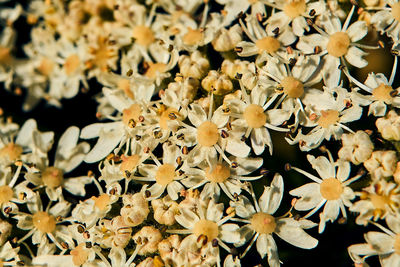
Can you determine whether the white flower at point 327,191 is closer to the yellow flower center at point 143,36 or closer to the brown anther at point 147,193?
the brown anther at point 147,193

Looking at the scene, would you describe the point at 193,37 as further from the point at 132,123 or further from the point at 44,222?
the point at 44,222

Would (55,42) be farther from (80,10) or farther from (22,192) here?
(22,192)

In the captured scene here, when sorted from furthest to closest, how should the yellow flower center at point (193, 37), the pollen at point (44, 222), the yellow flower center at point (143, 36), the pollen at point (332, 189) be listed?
the yellow flower center at point (143, 36) < the yellow flower center at point (193, 37) < the pollen at point (44, 222) < the pollen at point (332, 189)

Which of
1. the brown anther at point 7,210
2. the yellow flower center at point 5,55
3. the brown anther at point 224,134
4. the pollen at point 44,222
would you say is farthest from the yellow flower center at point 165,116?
the yellow flower center at point 5,55

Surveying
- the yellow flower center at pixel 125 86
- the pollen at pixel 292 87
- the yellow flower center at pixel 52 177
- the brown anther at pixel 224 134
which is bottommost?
the yellow flower center at pixel 52 177

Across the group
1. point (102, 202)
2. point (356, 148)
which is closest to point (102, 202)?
point (102, 202)

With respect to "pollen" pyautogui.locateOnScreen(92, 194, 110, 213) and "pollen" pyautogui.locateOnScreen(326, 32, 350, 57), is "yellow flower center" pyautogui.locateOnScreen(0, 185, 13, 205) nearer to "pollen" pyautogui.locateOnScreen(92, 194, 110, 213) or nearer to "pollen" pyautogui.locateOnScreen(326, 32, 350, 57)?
"pollen" pyautogui.locateOnScreen(92, 194, 110, 213)
